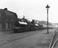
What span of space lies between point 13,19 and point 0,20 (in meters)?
6.80

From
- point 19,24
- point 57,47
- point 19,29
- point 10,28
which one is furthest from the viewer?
point 10,28

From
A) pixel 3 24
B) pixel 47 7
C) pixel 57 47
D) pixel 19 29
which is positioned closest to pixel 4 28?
pixel 3 24

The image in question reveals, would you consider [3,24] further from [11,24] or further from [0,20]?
[11,24]

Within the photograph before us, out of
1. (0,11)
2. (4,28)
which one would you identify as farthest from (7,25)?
(0,11)

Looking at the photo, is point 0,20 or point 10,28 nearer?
point 0,20

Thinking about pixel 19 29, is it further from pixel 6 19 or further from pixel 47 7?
pixel 47 7

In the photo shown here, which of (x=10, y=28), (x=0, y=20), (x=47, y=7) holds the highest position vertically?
(x=47, y=7)

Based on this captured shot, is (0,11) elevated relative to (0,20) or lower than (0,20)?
elevated

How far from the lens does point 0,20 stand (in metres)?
34.8

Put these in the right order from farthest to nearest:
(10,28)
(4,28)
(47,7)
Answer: (10,28) → (4,28) → (47,7)

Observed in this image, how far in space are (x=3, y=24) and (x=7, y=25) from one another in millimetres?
2011

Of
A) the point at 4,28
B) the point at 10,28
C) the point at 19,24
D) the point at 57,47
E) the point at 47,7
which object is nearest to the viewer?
the point at 57,47

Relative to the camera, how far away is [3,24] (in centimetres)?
3594

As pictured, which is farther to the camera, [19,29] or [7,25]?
[7,25]
